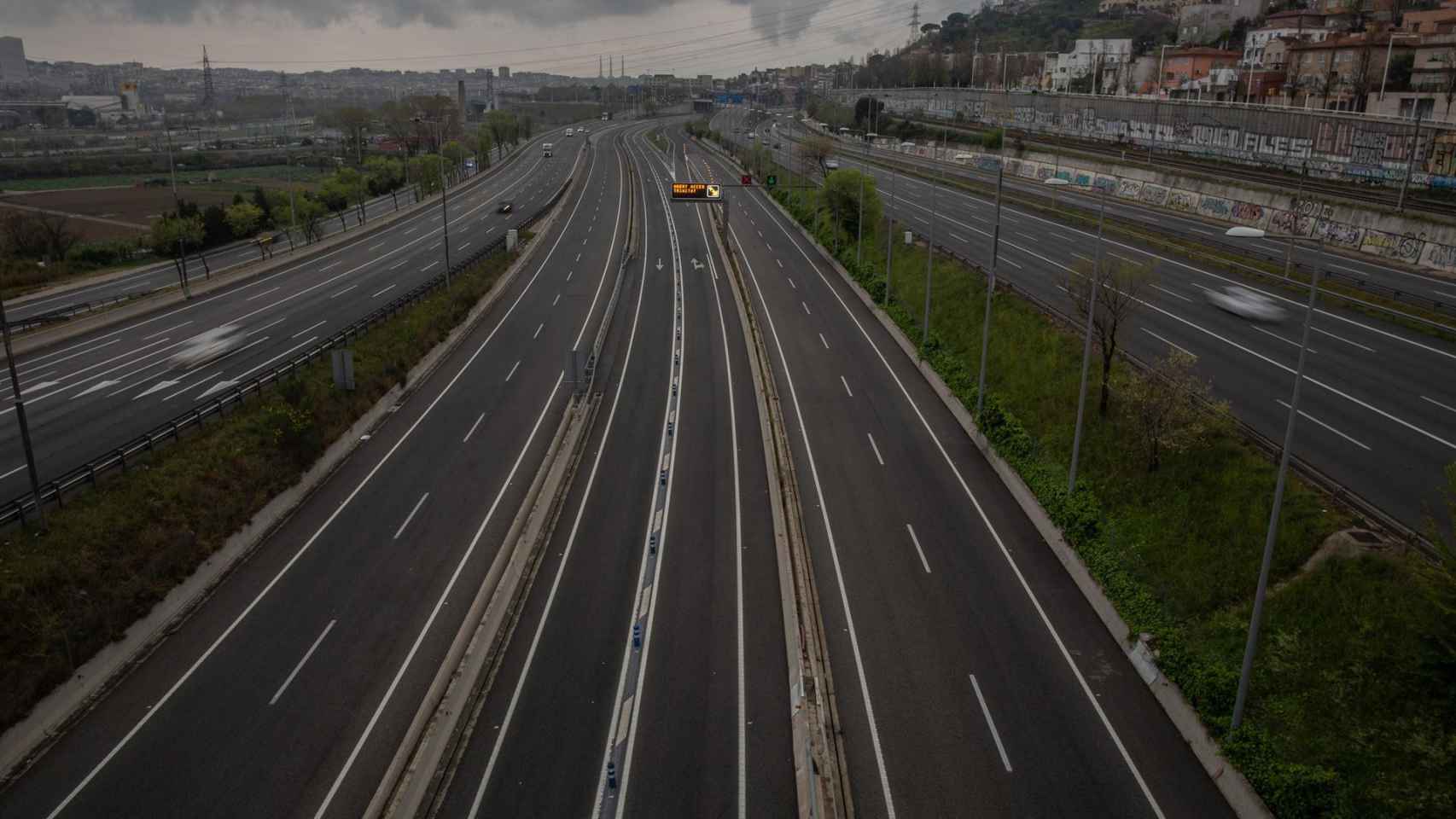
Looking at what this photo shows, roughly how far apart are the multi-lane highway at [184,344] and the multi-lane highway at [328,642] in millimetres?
2162

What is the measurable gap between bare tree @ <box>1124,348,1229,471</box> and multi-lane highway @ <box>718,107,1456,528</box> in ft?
7.59

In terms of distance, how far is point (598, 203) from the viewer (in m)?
98.2

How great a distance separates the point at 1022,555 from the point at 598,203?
79.1m

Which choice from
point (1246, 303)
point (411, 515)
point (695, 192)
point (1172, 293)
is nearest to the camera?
point (411, 515)

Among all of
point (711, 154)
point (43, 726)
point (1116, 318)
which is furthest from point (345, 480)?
point (711, 154)

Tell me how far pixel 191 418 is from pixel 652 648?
67.6 ft

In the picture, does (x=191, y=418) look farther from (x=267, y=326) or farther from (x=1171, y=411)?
(x=1171, y=411)

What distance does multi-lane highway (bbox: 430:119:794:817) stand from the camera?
59.7 feet

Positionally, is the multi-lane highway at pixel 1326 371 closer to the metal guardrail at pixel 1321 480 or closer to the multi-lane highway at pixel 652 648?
the metal guardrail at pixel 1321 480

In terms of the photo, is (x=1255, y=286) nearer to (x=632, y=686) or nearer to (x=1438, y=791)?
(x=1438, y=791)

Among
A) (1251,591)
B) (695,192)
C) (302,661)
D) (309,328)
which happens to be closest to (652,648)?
(302,661)

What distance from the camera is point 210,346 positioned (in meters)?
44.4

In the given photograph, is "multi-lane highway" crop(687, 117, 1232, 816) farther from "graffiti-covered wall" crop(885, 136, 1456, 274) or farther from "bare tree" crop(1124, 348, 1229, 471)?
"graffiti-covered wall" crop(885, 136, 1456, 274)

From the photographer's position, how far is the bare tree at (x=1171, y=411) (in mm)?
28578
